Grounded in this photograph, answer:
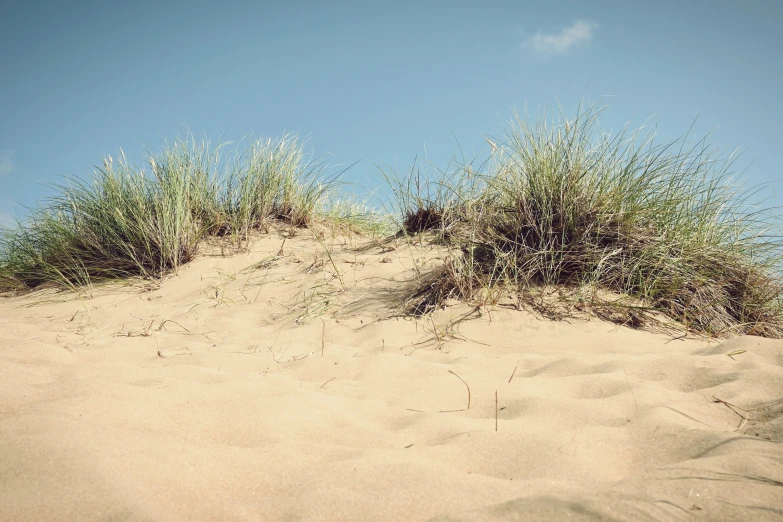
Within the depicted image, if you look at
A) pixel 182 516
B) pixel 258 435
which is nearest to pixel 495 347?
pixel 258 435

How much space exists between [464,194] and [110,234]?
3.25 m

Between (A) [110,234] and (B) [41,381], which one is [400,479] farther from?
(A) [110,234]

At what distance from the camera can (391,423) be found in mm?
1754

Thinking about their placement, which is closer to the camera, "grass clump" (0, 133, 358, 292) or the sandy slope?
the sandy slope

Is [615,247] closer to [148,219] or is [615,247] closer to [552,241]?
[552,241]

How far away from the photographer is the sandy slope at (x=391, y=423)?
3.95 ft

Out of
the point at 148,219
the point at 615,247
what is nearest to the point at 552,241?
the point at 615,247

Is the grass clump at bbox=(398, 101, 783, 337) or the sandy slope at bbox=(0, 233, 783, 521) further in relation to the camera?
the grass clump at bbox=(398, 101, 783, 337)

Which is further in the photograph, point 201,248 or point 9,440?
point 201,248

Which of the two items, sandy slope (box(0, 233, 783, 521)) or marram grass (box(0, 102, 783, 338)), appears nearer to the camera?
sandy slope (box(0, 233, 783, 521))

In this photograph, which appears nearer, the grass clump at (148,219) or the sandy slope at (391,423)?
the sandy slope at (391,423)

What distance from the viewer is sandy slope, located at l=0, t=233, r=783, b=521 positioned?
3.95 feet

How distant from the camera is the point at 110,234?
4.67m

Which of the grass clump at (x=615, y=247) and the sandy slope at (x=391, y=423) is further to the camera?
the grass clump at (x=615, y=247)
